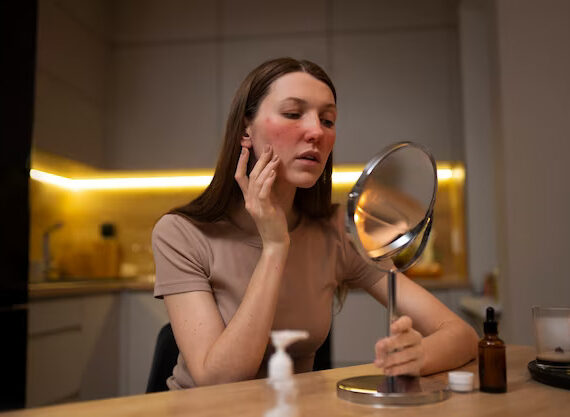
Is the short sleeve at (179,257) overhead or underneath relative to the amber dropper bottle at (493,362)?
overhead

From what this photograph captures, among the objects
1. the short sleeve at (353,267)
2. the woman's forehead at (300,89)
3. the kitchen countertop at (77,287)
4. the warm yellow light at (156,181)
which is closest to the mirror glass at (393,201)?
the woman's forehead at (300,89)

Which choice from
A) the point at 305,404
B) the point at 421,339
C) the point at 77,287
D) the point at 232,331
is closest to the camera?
the point at 305,404

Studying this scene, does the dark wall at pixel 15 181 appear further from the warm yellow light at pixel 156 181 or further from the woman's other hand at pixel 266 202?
the woman's other hand at pixel 266 202

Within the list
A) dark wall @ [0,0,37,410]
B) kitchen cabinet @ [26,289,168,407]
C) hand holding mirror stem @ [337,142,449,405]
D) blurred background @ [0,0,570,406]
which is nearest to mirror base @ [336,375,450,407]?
hand holding mirror stem @ [337,142,449,405]

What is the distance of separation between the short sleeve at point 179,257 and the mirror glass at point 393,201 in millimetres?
430

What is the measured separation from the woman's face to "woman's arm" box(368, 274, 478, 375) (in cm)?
28

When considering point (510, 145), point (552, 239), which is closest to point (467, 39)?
point (510, 145)

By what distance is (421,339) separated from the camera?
83 centimetres

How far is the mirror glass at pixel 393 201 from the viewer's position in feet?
2.27

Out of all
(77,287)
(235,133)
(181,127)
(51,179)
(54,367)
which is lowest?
(54,367)

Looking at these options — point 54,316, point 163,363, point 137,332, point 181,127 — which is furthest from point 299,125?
point 181,127

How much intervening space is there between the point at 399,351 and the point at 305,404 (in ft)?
0.42

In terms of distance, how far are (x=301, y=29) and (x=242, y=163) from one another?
2362mm

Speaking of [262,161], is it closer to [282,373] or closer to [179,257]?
[179,257]
